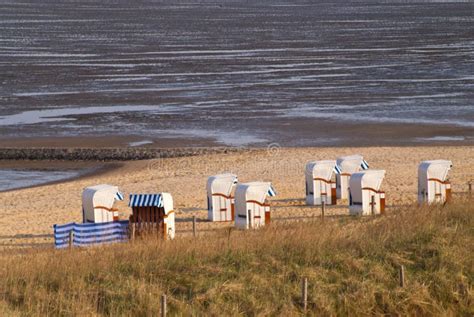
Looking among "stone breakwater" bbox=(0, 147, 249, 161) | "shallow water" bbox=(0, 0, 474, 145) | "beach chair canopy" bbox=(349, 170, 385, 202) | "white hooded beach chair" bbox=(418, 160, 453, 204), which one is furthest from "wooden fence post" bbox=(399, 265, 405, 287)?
"shallow water" bbox=(0, 0, 474, 145)

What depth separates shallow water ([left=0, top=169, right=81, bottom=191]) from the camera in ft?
112

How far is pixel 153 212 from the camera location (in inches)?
917

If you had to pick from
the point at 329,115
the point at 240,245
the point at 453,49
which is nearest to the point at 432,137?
the point at 329,115

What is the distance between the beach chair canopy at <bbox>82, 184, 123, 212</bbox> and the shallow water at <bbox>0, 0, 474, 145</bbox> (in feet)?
51.5

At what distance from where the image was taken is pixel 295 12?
378ft

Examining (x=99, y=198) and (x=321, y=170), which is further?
(x=321, y=170)

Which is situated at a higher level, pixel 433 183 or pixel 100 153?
pixel 100 153

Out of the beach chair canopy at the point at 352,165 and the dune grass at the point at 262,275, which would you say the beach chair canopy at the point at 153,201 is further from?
the beach chair canopy at the point at 352,165

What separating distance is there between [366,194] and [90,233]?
6.49 metres

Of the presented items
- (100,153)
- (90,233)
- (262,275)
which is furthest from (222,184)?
(100,153)

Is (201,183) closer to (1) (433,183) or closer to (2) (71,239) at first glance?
(1) (433,183)

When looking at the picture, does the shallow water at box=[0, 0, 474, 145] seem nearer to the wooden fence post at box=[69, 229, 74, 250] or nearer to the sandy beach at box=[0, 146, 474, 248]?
the sandy beach at box=[0, 146, 474, 248]

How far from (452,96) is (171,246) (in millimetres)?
33779

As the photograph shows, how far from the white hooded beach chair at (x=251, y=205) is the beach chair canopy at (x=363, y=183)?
1.97m
